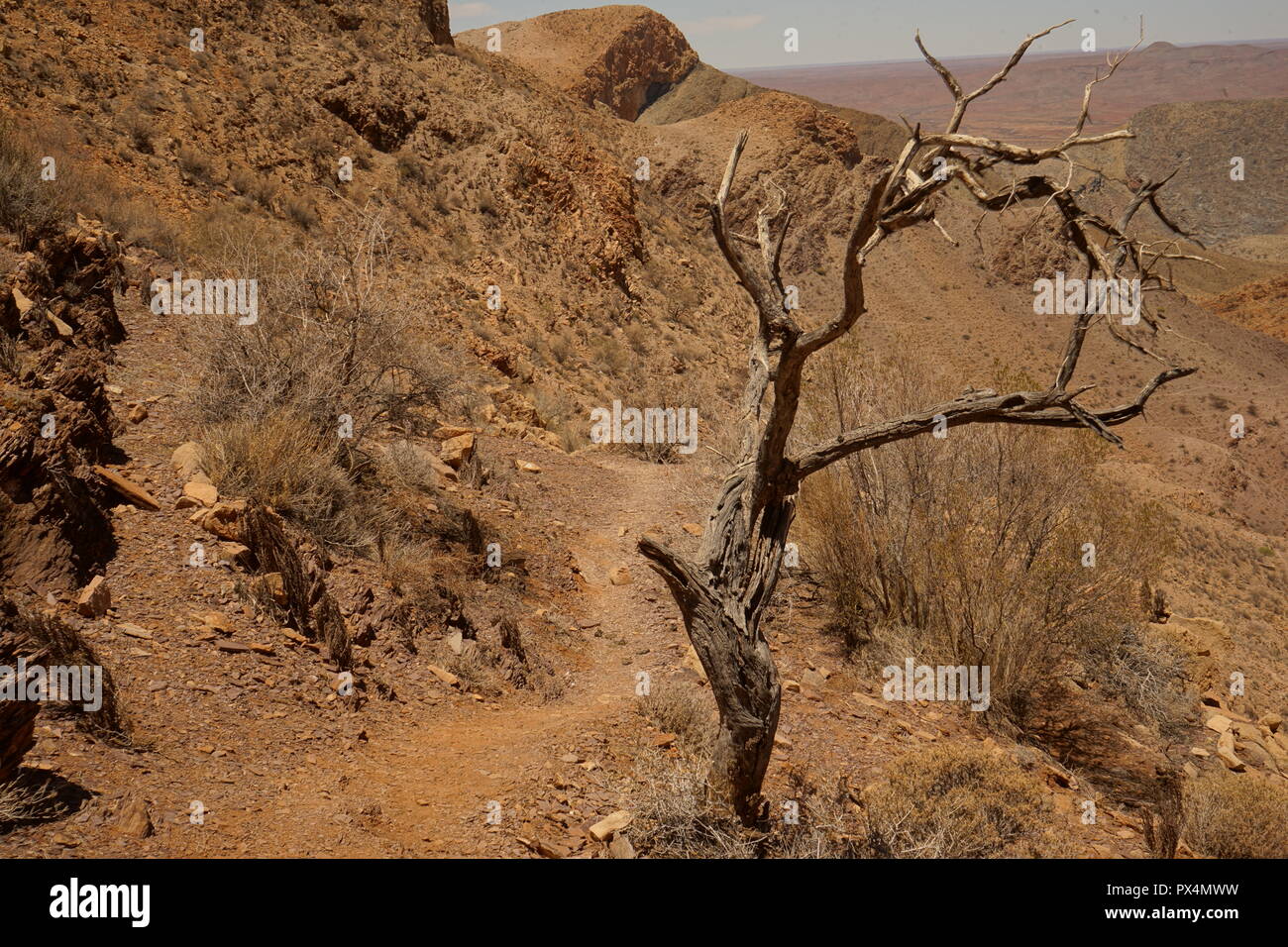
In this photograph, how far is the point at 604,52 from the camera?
172 ft

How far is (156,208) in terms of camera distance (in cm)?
1323

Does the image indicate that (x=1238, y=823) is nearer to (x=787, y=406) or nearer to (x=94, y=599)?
(x=787, y=406)

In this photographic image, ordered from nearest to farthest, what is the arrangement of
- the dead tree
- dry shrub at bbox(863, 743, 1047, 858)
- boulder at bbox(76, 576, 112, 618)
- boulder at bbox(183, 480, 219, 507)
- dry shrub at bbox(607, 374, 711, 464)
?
1. the dead tree
2. dry shrub at bbox(863, 743, 1047, 858)
3. boulder at bbox(76, 576, 112, 618)
4. boulder at bbox(183, 480, 219, 507)
5. dry shrub at bbox(607, 374, 711, 464)

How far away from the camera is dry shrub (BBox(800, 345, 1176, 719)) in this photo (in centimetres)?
712

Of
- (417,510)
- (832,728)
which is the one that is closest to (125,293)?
(417,510)

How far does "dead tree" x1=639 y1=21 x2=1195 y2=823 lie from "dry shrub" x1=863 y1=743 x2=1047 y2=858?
744 mm

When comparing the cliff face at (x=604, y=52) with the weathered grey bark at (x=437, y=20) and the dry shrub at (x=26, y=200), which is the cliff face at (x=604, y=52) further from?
the dry shrub at (x=26, y=200)

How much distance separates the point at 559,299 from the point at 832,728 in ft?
47.2

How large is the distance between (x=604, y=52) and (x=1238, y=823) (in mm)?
55385

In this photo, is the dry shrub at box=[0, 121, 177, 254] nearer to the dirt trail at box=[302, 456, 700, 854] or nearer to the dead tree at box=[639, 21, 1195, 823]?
the dirt trail at box=[302, 456, 700, 854]

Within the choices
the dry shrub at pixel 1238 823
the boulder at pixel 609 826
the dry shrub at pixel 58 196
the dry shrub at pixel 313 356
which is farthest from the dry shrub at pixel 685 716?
the dry shrub at pixel 58 196

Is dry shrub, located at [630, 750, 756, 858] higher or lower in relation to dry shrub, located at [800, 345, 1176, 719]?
lower

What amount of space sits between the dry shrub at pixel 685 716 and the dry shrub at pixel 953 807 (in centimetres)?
107

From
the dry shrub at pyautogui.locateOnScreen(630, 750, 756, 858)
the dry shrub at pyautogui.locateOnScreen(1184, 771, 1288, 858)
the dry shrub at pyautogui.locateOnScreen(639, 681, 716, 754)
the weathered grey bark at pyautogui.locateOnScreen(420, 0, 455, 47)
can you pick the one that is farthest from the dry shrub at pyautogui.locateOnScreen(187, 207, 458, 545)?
the weathered grey bark at pyautogui.locateOnScreen(420, 0, 455, 47)
